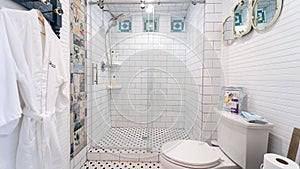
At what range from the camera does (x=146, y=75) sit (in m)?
2.15

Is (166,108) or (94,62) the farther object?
(166,108)

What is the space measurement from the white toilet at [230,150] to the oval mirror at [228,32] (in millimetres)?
877

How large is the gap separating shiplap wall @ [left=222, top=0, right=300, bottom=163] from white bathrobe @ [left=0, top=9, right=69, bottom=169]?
60.9 inches

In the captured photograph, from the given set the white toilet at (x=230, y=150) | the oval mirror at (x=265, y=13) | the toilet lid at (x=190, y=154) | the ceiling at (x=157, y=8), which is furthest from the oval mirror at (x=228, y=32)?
the toilet lid at (x=190, y=154)

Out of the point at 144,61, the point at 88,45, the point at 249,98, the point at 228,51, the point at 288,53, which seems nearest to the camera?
the point at 288,53

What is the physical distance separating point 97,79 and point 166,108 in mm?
1128

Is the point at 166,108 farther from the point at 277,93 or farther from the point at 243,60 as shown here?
the point at 277,93

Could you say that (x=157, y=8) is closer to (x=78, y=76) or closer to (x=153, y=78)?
(x=153, y=78)

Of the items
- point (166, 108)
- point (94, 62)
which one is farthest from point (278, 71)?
point (94, 62)

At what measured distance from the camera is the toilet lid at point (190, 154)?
1.08m

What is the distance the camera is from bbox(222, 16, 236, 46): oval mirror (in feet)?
5.25

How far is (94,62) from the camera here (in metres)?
1.96

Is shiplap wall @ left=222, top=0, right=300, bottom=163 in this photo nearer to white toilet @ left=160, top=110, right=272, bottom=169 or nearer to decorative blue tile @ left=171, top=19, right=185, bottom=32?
white toilet @ left=160, top=110, right=272, bottom=169

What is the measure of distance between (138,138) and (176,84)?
987mm
